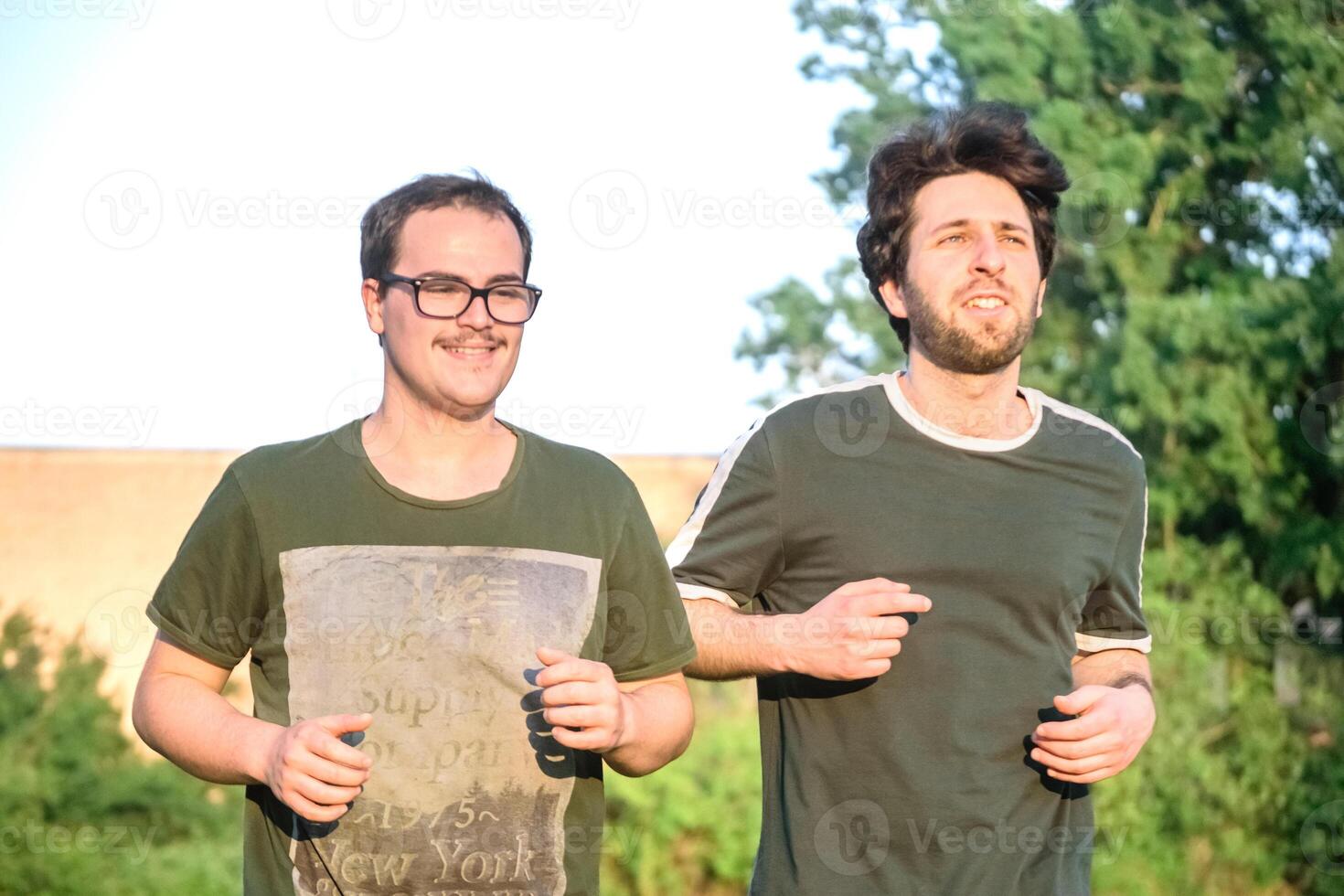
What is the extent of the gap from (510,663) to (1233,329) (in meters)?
9.27

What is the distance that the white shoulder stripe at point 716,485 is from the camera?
3738 millimetres

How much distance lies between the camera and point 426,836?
3025 mm

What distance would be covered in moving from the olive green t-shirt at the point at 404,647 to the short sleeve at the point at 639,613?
0.24ft

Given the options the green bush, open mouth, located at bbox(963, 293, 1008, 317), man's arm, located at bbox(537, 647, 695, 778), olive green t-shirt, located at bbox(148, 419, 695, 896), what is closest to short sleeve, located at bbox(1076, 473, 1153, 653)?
open mouth, located at bbox(963, 293, 1008, 317)

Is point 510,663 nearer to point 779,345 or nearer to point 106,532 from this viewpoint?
point 779,345

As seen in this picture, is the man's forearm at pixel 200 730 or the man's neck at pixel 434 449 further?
the man's neck at pixel 434 449

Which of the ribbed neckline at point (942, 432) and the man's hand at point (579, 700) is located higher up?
the ribbed neckline at point (942, 432)

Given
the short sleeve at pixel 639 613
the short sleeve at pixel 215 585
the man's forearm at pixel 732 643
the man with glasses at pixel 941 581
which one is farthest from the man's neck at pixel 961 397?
the short sleeve at pixel 215 585

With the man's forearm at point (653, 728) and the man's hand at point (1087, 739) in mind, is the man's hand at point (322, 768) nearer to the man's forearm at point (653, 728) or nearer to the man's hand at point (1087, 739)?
the man's forearm at point (653, 728)

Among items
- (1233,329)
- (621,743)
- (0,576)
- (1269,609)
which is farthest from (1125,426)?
(0,576)

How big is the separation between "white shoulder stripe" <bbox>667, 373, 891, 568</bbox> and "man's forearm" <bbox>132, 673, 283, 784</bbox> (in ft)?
3.68

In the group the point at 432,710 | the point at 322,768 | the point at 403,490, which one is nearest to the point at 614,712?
the point at 432,710

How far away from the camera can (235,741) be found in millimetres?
2953

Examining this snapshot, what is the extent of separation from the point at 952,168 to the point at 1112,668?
4.41ft
